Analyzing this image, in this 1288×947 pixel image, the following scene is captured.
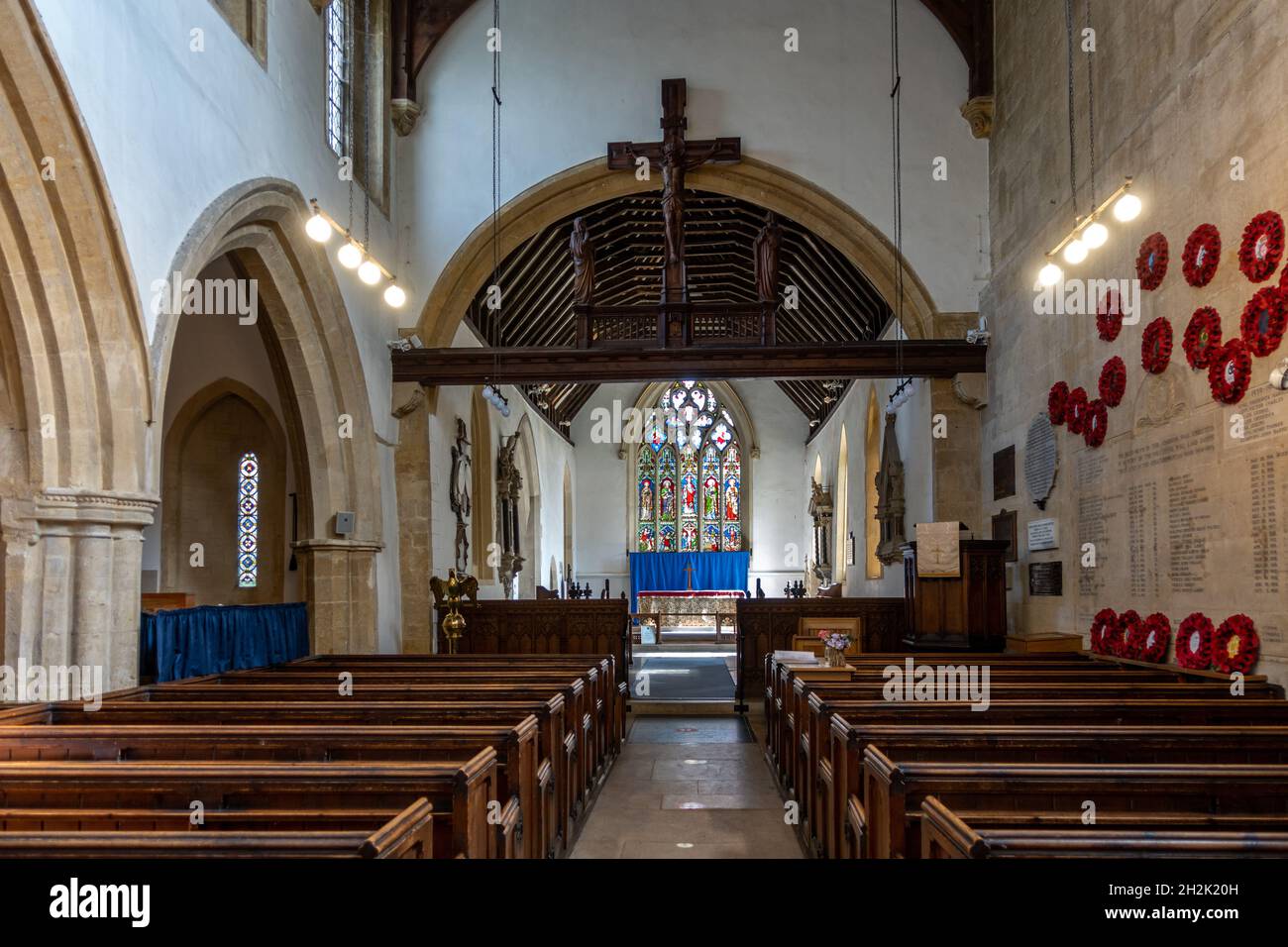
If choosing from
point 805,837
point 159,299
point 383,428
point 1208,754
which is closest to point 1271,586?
point 1208,754

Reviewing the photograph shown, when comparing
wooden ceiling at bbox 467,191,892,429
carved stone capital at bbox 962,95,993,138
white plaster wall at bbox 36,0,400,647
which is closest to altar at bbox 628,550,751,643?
wooden ceiling at bbox 467,191,892,429

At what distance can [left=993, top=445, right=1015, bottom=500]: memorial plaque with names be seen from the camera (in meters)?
8.05

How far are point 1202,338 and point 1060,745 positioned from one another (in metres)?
2.81

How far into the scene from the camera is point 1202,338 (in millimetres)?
5176

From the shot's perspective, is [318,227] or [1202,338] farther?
[318,227]

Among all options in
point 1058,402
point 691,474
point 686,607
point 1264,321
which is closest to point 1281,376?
point 1264,321

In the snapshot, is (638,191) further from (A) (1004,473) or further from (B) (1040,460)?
(B) (1040,460)

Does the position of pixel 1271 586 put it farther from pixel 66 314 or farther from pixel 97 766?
pixel 66 314

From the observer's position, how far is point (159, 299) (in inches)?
209

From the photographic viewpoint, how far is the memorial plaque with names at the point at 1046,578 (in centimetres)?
703

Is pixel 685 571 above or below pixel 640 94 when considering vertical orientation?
below

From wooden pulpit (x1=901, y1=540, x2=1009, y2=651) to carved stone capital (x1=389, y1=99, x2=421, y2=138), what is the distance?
5774mm

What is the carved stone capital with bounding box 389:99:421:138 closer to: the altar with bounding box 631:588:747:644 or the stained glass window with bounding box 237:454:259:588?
the stained glass window with bounding box 237:454:259:588

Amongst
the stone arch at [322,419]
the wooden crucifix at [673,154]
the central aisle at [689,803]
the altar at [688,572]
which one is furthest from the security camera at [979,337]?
the altar at [688,572]
